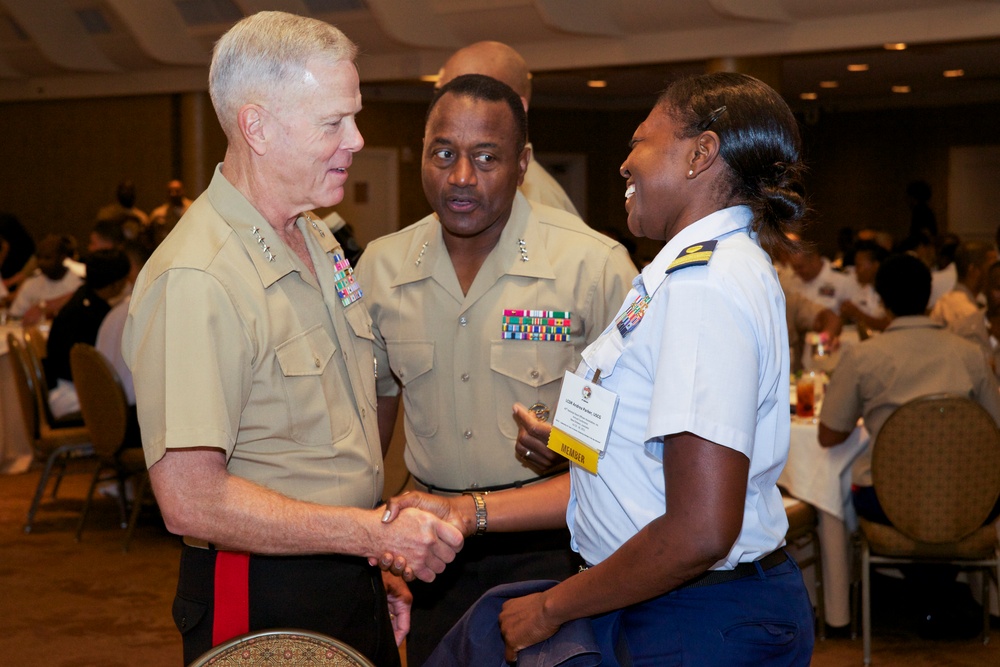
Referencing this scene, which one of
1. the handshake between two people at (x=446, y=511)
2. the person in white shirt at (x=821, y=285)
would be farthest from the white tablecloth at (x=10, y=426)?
the handshake between two people at (x=446, y=511)

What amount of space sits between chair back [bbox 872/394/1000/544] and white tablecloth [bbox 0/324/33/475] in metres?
5.57

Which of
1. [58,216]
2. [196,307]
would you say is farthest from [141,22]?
[196,307]

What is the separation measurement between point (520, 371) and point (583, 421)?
0.83 m

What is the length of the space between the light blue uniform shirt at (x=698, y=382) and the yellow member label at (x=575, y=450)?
0.02 meters

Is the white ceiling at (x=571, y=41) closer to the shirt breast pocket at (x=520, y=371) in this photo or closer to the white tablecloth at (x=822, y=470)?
the white tablecloth at (x=822, y=470)

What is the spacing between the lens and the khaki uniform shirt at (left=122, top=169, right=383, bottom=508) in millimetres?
A: 1563

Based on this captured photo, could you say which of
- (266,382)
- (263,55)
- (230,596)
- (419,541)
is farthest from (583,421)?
(263,55)

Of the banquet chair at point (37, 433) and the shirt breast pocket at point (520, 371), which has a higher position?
the shirt breast pocket at point (520, 371)

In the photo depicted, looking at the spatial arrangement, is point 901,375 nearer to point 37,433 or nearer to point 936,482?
point 936,482

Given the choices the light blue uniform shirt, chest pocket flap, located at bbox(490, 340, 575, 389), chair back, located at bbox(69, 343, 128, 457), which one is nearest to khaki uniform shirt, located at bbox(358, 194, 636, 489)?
chest pocket flap, located at bbox(490, 340, 575, 389)

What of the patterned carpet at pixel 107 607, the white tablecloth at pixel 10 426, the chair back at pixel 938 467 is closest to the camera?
the chair back at pixel 938 467

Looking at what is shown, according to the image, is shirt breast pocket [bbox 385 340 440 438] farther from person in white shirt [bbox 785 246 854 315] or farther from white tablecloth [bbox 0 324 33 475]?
person in white shirt [bbox 785 246 854 315]

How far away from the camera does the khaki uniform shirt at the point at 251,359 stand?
156cm

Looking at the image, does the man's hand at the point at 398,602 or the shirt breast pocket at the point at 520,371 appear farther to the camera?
the shirt breast pocket at the point at 520,371
